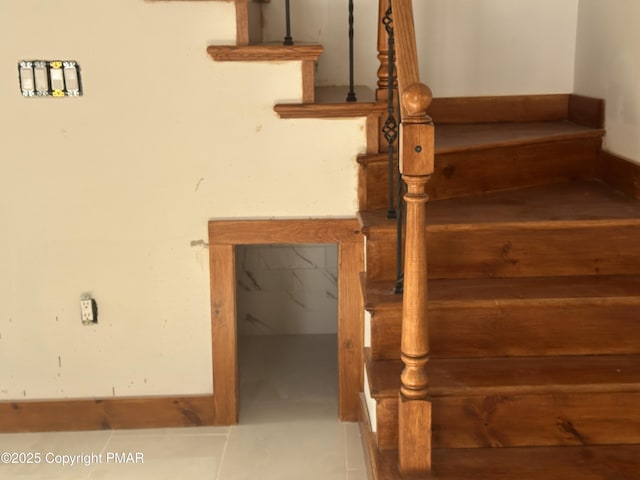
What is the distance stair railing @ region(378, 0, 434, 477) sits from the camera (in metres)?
2.02

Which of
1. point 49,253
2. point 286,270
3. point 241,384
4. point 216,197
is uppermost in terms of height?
point 216,197

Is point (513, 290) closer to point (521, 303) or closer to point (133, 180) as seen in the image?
point (521, 303)

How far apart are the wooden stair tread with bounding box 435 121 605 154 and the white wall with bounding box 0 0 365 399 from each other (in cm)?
Answer: 38

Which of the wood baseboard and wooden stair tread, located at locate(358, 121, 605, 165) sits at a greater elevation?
wooden stair tread, located at locate(358, 121, 605, 165)

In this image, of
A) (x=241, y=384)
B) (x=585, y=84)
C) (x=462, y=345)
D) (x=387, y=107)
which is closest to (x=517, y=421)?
(x=462, y=345)

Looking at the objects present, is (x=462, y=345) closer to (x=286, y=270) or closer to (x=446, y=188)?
(x=446, y=188)

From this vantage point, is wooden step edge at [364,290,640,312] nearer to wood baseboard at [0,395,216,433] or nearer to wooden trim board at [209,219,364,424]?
wooden trim board at [209,219,364,424]

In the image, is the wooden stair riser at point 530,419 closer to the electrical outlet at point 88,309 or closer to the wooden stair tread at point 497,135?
the wooden stair tread at point 497,135

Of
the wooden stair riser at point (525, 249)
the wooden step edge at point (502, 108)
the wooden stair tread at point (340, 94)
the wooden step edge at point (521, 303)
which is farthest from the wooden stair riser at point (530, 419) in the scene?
the wooden step edge at point (502, 108)

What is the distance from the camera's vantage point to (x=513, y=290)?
2.46 meters

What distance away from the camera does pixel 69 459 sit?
2861 millimetres

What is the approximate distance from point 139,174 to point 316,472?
4.16 feet

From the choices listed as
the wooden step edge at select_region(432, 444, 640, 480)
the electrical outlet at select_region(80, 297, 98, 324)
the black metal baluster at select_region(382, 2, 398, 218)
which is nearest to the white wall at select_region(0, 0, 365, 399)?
the electrical outlet at select_region(80, 297, 98, 324)

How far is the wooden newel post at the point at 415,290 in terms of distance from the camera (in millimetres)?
2016
